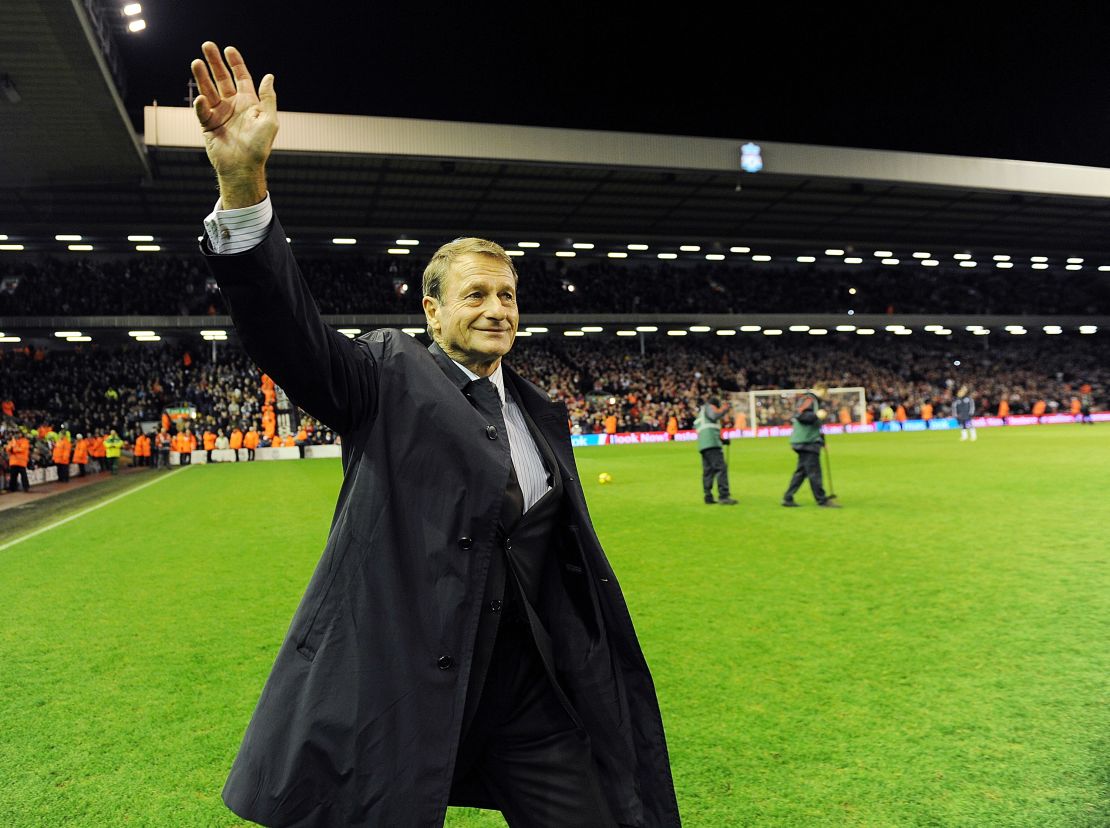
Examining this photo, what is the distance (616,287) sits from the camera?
45.3 metres

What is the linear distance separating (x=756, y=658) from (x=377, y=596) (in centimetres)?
420

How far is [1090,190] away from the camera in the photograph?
3738 cm

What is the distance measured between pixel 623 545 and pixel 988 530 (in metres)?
4.71

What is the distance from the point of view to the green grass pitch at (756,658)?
11.9 ft

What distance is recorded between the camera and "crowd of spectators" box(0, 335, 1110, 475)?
33.5 m

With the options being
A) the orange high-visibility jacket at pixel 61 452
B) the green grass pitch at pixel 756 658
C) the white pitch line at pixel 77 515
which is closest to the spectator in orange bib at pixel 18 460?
the white pitch line at pixel 77 515

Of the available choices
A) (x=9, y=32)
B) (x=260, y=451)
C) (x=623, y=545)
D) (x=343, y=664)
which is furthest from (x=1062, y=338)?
(x=343, y=664)

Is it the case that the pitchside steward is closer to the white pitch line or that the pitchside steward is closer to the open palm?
the open palm

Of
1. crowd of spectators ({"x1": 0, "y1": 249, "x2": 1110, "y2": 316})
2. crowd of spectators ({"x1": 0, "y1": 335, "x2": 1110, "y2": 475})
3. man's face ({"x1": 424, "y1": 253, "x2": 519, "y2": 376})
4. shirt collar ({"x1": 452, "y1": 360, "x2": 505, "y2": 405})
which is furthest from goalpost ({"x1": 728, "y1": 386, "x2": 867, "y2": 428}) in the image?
man's face ({"x1": 424, "y1": 253, "x2": 519, "y2": 376})

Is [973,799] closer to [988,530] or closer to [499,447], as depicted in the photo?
[499,447]

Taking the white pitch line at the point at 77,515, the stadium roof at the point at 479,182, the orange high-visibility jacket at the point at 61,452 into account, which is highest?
the stadium roof at the point at 479,182

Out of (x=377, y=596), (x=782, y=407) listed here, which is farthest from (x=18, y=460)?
(x=782, y=407)

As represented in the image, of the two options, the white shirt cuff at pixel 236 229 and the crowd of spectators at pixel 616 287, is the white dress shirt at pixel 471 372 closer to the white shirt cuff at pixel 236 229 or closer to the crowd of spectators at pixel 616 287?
the white shirt cuff at pixel 236 229

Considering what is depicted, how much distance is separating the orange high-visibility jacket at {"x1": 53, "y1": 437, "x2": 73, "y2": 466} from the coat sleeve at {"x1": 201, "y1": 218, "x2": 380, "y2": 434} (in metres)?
26.0
